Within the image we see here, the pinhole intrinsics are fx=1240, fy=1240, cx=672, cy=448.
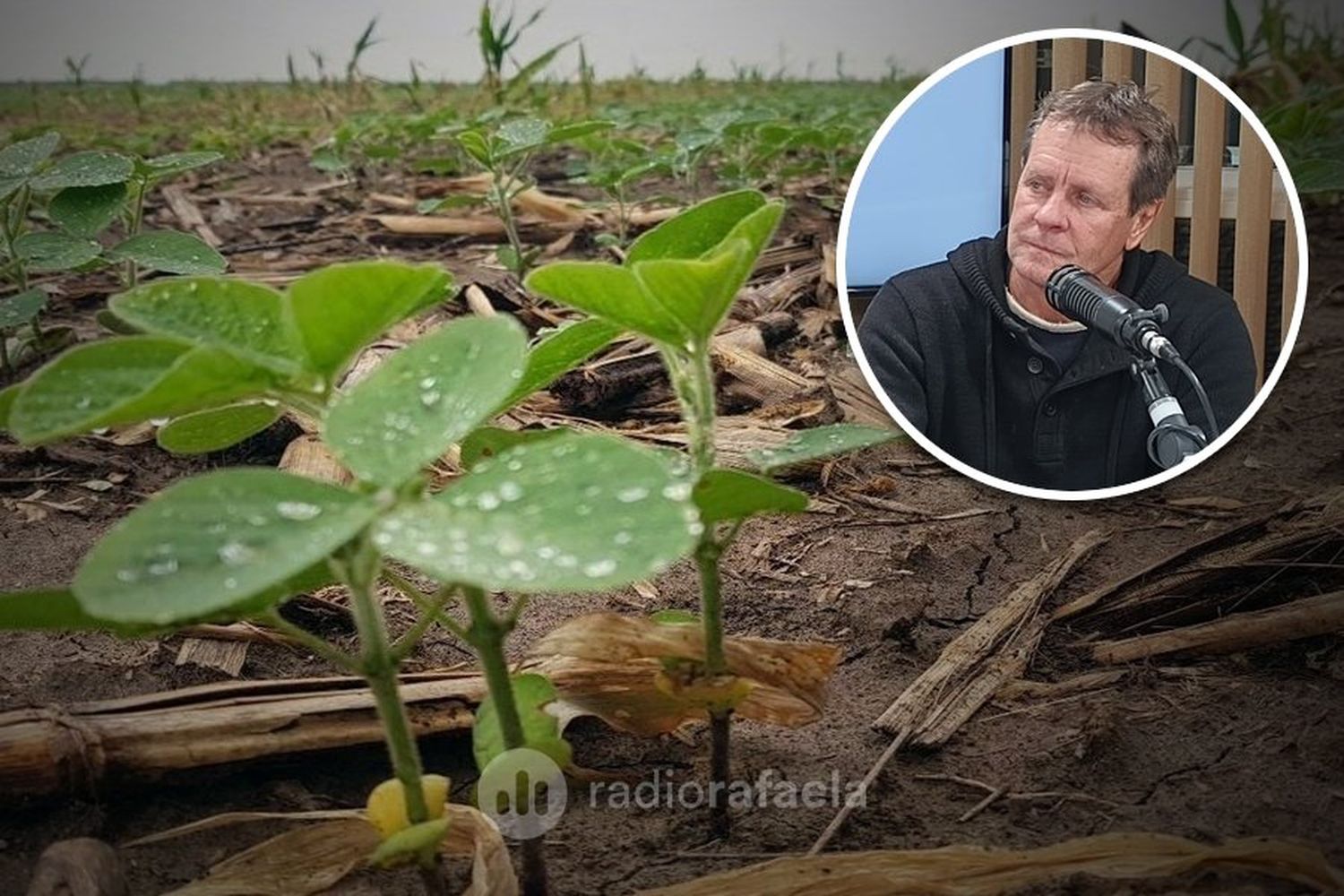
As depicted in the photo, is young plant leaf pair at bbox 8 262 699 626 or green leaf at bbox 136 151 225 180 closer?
young plant leaf pair at bbox 8 262 699 626

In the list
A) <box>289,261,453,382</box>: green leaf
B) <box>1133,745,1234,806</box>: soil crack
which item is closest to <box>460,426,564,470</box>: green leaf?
<box>289,261,453,382</box>: green leaf

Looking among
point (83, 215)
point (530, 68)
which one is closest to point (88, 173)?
point (83, 215)

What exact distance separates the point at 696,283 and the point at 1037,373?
0.60m

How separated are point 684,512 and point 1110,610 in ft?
1.91

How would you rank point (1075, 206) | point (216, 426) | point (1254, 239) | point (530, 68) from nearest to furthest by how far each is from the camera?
1. point (216, 426)
2. point (1075, 206)
3. point (1254, 239)
4. point (530, 68)

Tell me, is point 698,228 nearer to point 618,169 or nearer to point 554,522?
point 554,522

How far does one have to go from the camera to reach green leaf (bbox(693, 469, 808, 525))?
52cm

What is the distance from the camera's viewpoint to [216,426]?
59 centimetres

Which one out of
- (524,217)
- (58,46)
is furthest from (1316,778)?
(58,46)

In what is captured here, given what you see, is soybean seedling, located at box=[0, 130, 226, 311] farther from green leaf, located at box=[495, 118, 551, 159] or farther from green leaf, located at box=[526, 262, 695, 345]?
green leaf, located at box=[526, 262, 695, 345]

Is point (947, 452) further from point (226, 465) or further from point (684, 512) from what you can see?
point (684, 512)

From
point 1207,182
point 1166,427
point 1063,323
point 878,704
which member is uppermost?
point 1207,182

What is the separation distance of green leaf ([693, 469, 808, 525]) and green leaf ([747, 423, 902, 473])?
2 cm

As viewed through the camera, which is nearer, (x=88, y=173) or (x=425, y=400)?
(x=425, y=400)
